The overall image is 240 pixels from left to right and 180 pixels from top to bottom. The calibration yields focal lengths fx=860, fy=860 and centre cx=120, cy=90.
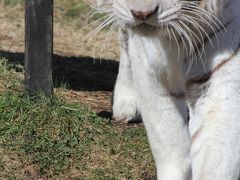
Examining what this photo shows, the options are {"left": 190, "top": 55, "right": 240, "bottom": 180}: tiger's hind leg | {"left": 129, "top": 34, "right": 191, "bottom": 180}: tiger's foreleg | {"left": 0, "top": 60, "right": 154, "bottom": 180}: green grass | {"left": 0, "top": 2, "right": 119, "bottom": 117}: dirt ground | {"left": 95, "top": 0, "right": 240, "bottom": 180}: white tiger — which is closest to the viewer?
{"left": 95, "top": 0, "right": 240, "bottom": 180}: white tiger

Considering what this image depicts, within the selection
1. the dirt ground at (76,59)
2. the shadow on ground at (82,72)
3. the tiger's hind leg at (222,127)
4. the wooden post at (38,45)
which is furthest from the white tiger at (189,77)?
the shadow on ground at (82,72)

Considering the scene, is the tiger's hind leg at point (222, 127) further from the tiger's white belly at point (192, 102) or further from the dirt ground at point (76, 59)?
the dirt ground at point (76, 59)

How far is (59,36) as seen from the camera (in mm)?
8172

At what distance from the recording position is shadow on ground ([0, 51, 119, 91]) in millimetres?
6224

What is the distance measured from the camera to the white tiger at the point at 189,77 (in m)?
3.54

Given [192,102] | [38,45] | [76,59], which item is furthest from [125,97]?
[192,102]

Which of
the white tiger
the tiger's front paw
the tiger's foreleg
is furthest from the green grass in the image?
the white tiger

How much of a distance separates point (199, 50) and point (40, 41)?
158 cm

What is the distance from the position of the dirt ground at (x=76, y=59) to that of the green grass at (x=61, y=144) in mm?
421

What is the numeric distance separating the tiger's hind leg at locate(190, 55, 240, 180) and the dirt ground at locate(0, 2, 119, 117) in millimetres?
1296

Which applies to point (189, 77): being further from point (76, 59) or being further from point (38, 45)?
point (76, 59)

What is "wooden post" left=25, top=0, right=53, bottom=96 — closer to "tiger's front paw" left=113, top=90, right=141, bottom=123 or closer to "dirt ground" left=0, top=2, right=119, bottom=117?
"dirt ground" left=0, top=2, right=119, bottom=117

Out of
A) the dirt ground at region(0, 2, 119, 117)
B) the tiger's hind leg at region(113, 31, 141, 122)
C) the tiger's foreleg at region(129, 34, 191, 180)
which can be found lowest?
the dirt ground at region(0, 2, 119, 117)

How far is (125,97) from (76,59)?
1.49m
